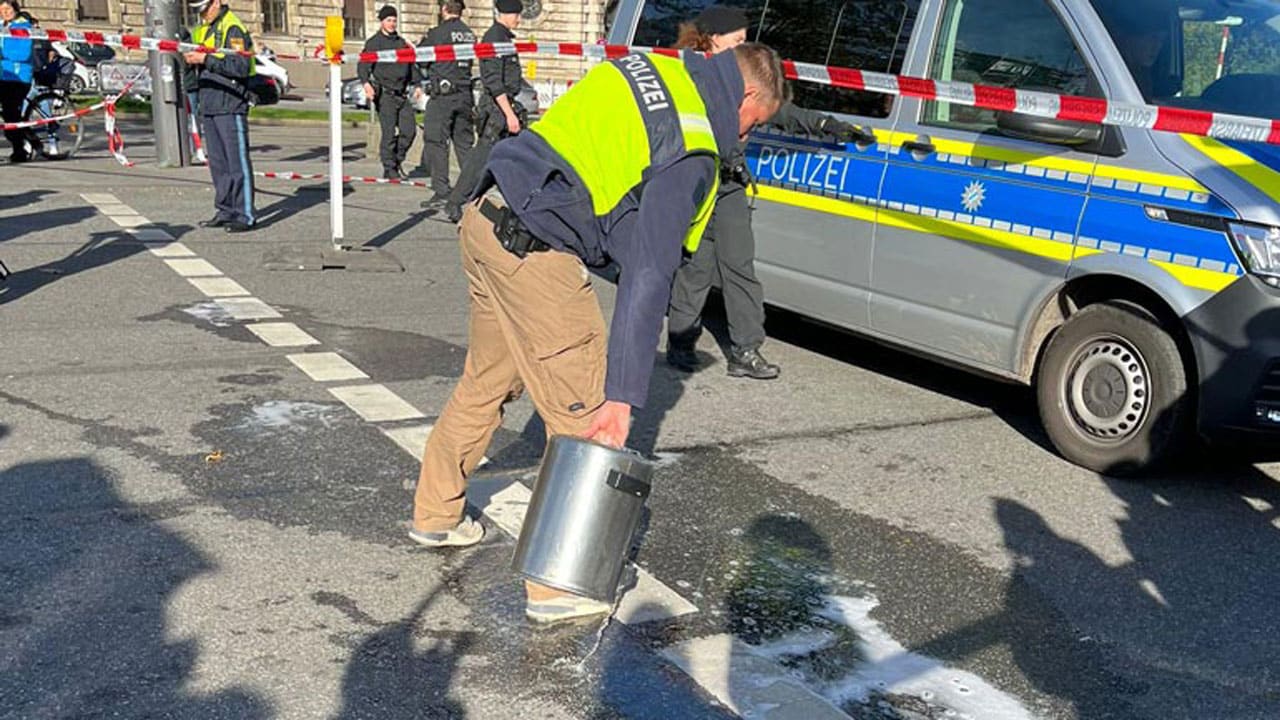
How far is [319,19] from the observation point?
41781 millimetres

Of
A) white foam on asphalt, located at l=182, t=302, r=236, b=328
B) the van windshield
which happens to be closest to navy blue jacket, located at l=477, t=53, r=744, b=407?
the van windshield

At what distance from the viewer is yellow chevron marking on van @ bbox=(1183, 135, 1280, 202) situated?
4473 millimetres

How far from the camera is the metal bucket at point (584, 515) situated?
3.33 metres

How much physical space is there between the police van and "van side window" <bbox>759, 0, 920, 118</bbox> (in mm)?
11

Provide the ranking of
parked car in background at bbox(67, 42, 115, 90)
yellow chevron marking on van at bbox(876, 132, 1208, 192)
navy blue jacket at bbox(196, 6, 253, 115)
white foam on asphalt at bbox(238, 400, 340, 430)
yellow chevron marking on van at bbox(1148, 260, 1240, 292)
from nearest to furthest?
yellow chevron marking on van at bbox(1148, 260, 1240, 292)
yellow chevron marking on van at bbox(876, 132, 1208, 192)
white foam on asphalt at bbox(238, 400, 340, 430)
navy blue jacket at bbox(196, 6, 253, 115)
parked car in background at bbox(67, 42, 115, 90)

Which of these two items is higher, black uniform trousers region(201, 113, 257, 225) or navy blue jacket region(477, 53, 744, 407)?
navy blue jacket region(477, 53, 744, 407)

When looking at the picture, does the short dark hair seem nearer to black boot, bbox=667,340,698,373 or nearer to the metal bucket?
the metal bucket

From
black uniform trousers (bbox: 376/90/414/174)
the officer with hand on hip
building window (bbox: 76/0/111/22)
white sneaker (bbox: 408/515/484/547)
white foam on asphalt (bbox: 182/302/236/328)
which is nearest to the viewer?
white sneaker (bbox: 408/515/484/547)

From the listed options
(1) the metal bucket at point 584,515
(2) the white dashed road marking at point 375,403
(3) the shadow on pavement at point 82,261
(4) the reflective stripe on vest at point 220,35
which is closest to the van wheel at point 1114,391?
(1) the metal bucket at point 584,515

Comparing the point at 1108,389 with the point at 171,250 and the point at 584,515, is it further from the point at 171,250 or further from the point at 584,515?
the point at 171,250

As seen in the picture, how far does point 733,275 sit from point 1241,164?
258cm

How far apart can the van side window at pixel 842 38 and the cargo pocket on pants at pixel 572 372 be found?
2901mm

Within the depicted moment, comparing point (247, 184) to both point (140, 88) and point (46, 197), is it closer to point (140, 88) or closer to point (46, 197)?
point (46, 197)

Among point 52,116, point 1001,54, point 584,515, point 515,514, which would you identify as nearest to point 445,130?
point 52,116
